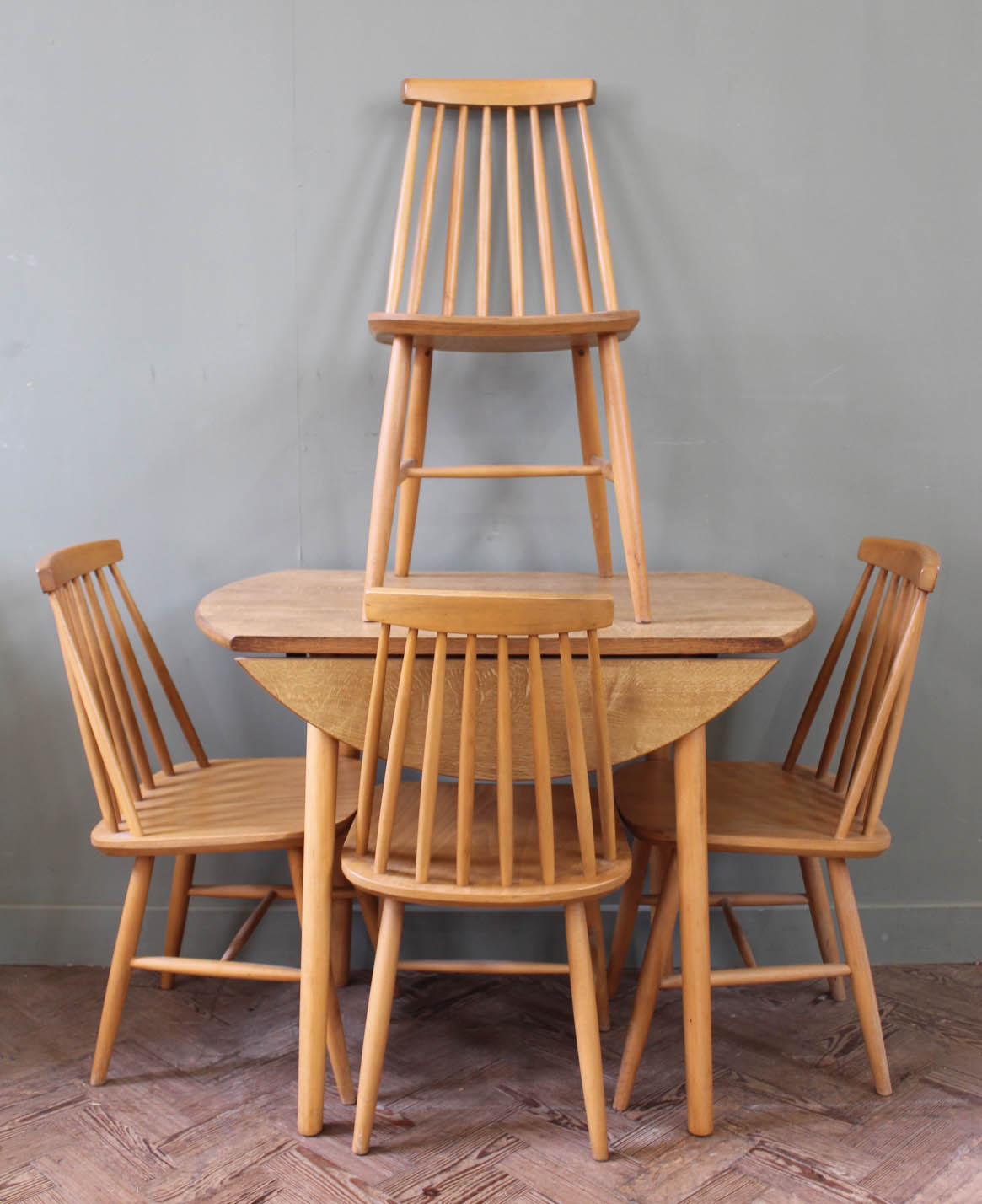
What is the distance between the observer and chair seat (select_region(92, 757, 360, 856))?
165 centimetres

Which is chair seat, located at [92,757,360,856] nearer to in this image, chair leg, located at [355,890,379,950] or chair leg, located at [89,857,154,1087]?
chair leg, located at [89,857,154,1087]

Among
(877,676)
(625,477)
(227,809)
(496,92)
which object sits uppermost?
(496,92)

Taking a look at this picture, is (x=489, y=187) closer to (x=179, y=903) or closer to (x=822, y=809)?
(x=822, y=809)

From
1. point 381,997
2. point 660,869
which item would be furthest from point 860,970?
point 381,997

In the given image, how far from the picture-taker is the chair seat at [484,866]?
→ 144 centimetres

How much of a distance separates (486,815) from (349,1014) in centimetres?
55

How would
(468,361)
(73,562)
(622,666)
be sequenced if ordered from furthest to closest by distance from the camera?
(468,361), (73,562), (622,666)

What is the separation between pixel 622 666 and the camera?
1.50 m

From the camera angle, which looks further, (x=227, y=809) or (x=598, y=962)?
(x=598, y=962)

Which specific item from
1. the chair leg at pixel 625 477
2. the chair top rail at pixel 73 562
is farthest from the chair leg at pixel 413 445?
the chair top rail at pixel 73 562

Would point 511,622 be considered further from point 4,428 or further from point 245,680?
point 4,428

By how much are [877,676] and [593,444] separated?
0.68m

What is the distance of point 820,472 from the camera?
83.7 inches

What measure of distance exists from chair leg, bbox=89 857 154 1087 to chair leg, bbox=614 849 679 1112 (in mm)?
820
